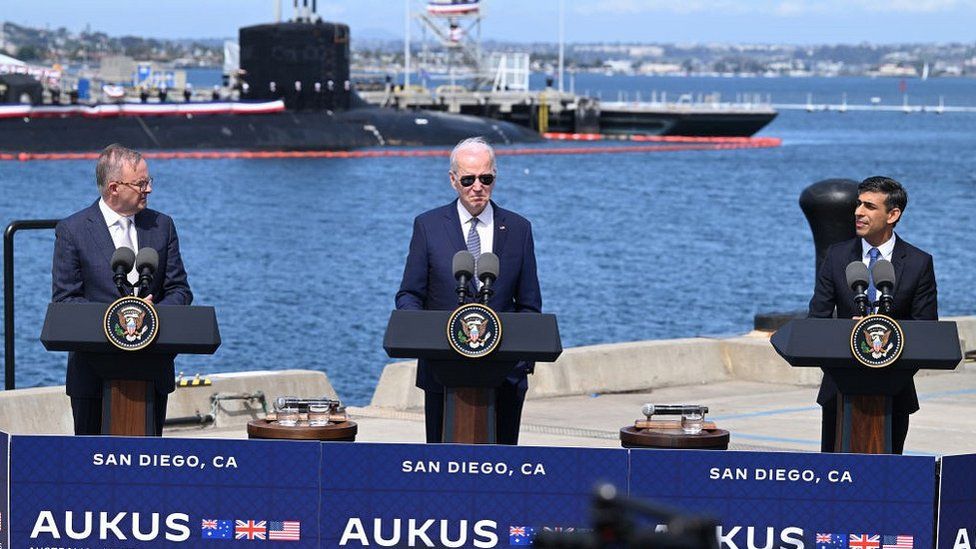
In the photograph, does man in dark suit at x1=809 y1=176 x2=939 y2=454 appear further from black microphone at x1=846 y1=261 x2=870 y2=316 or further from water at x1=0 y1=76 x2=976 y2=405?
water at x1=0 y1=76 x2=976 y2=405

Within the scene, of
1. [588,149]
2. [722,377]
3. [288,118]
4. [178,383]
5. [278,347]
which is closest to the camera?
[178,383]

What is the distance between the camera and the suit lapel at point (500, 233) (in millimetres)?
7375

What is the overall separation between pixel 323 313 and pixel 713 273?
1249cm

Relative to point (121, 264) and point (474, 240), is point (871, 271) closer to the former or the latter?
point (474, 240)

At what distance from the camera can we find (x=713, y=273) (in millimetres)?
42594

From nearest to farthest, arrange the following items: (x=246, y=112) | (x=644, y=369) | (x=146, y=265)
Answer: (x=146, y=265) < (x=644, y=369) < (x=246, y=112)

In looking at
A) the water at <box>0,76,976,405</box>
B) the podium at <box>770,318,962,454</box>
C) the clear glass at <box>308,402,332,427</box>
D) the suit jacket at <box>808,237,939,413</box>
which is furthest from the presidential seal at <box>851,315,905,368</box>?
the water at <box>0,76,976,405</box>

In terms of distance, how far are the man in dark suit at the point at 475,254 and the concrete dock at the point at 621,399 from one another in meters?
2.65

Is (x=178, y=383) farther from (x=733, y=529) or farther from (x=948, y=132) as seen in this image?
(x=948, y=132)

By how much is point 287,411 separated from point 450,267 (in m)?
0.87

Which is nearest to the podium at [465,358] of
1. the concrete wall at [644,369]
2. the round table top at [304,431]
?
the round table top at [304,431]

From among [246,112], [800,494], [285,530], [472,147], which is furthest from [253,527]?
[246,112]

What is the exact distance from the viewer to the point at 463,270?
6879mm

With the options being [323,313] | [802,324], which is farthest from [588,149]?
[802,324]
